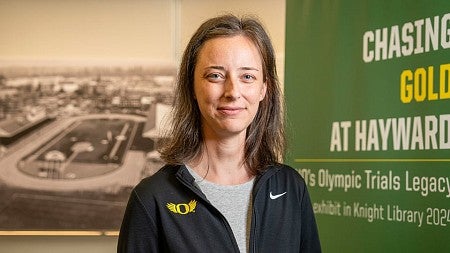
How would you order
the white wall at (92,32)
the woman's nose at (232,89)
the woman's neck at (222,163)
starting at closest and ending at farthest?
the woman's nose at (232,89)
the woman's neck at (222,163)
the white wall at (92,32)

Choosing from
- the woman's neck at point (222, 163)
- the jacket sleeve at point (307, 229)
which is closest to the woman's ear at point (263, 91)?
the woman's neck at point (222, 163)

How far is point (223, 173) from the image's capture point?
1.89 m

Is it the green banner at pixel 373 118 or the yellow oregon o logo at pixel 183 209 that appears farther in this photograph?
the green banner at pixel 373 118

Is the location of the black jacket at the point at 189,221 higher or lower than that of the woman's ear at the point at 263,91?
lower

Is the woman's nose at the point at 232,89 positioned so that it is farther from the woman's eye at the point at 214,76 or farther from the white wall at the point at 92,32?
the white wall at the point at 92,32

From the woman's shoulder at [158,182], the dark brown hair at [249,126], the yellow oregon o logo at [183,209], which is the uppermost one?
the dark brown hair at [249,126]

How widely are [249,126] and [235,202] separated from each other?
0.76ft

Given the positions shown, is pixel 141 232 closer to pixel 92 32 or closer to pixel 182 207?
pixel 182 207

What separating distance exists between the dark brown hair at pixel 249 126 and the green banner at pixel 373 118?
2.61 feet

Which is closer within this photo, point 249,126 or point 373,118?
point 249,126

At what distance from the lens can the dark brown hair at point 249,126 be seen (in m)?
1.90

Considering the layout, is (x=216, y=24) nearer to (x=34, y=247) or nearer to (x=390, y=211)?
(x=390, y=211)

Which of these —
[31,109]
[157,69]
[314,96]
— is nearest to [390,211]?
[314,96]

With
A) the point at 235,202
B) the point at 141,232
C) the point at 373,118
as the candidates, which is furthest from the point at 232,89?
the point at 373,118
